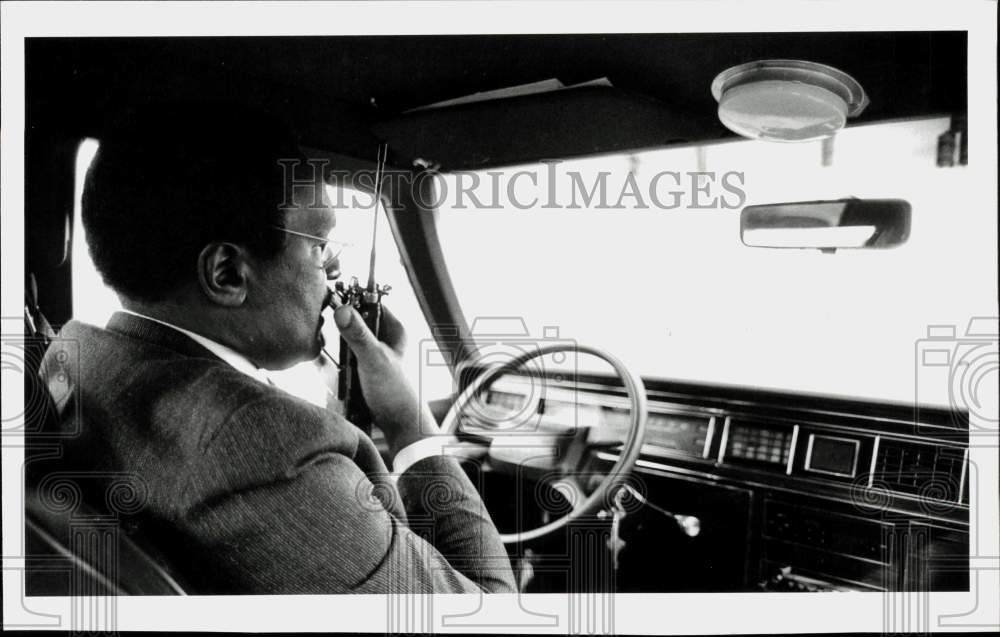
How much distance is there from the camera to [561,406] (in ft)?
5.10

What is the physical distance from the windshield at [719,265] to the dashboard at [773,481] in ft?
0.22

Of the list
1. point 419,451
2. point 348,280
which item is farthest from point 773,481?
point 348,280

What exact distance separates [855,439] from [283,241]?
1142 mm

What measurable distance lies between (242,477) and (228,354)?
23 centimetres

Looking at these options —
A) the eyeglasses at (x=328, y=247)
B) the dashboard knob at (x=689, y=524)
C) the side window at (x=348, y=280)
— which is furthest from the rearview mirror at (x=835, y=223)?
the eyeglasses at (x=328, y=247)

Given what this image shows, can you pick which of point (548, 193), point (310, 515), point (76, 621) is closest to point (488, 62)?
point (548, 193)

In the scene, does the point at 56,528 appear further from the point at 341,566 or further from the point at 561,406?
the point at 561,406

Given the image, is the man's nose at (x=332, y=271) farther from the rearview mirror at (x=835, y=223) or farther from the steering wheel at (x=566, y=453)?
the rearview mirror at (x=835, y=223)

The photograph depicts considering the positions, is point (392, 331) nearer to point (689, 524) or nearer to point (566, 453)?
point (566, 453)

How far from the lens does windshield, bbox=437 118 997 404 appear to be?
1493 millimetres

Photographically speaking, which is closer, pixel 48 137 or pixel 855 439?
pixel 855 439

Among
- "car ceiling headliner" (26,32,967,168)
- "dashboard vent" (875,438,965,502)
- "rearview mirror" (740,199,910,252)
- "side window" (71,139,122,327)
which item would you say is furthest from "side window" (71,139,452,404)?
"dashboard vent" (875,438,965,502)

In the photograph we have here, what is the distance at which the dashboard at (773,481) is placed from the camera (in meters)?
1.45

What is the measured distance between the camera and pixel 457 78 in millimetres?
1561
